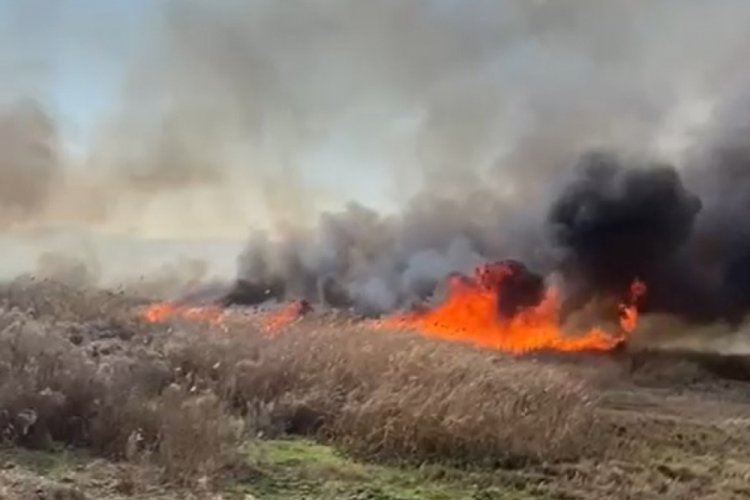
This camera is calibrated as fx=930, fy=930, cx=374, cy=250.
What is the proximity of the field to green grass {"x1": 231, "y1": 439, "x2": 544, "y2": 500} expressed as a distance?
0.02 metres

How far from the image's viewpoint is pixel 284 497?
6562mm

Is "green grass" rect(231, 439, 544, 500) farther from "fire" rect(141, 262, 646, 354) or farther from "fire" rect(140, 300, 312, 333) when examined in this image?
"fire" rect(141, 262, 646, 354)

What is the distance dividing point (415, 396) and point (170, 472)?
2.85m

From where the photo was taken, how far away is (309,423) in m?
8.76

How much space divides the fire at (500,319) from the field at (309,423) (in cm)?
700

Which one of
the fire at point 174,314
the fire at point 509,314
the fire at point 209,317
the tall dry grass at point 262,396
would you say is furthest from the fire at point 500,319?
the tall dry grass at point 262,396

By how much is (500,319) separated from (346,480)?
550 inches

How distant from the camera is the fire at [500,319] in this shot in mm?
19031

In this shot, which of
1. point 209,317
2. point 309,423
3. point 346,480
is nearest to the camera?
point 346,480

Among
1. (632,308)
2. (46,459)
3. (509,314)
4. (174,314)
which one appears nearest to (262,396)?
(46,459)

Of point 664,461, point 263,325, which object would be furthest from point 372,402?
Answer: point 263,325

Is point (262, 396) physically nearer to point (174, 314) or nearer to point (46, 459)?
point (46, 459)

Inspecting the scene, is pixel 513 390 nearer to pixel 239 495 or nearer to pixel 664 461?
pixel 664 461

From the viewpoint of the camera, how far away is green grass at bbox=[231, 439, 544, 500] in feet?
22.2
